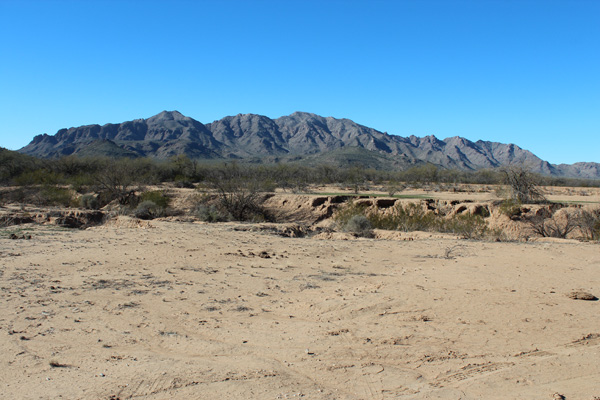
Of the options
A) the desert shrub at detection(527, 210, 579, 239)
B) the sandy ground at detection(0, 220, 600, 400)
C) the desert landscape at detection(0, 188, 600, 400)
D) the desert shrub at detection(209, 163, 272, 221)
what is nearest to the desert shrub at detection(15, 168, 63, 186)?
the desert shrub at detection(209, 163, 272, 221)

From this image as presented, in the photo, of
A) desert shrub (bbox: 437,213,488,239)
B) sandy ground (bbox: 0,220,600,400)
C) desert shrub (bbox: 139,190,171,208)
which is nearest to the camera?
sandy ground (bbox: 0,220,600,400)

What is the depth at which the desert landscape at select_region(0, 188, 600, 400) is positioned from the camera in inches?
200

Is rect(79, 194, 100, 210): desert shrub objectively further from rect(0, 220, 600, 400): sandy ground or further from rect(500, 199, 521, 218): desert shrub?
rect(500, 199, 521, 218): desert shrub

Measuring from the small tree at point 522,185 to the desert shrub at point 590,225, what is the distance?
23.7 ft

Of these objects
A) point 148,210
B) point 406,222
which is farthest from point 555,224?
point 148,210

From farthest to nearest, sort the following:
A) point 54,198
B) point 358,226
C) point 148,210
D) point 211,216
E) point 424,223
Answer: point 54,198, point 148,210, point 211,216, point 424,223, point 358,226

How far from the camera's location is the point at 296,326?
23.8 ft

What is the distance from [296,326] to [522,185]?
87.2ft

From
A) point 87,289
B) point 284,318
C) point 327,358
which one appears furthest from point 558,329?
point 87,289

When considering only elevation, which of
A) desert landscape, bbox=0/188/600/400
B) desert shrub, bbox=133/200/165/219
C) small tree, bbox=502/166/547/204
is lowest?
desert landscape, bbox=0/188/600/400

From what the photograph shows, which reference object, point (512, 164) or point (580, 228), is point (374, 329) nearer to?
point (580, 228)

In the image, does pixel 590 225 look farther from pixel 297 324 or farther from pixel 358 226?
pixel 297 324

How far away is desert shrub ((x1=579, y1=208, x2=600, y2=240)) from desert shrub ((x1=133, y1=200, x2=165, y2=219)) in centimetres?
2456

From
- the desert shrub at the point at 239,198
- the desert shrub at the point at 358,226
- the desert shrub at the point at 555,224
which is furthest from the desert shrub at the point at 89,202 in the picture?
the desert shrub at the point at 555,224
